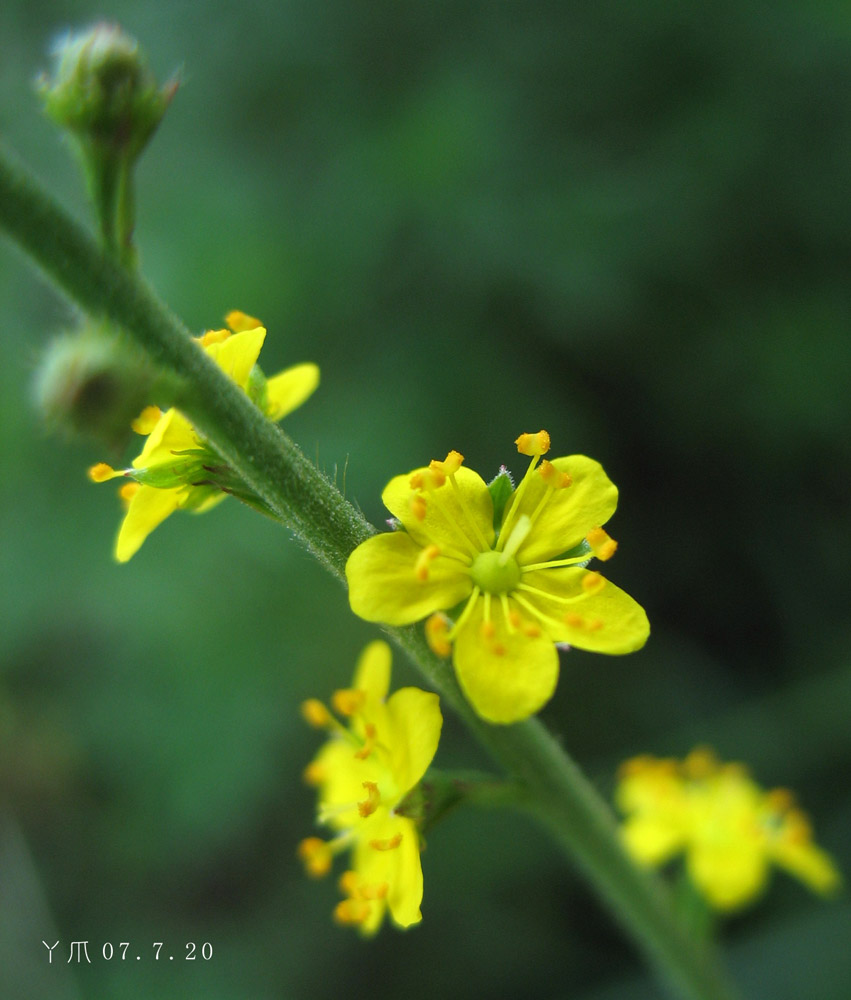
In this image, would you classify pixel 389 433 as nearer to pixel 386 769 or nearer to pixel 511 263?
pixel 511 263

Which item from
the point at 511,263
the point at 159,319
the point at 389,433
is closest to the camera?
the point at 159,319

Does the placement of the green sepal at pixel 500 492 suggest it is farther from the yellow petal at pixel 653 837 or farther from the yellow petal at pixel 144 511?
the yellow petal at pixel 653 837

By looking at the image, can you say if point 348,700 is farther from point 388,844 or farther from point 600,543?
point 600,543

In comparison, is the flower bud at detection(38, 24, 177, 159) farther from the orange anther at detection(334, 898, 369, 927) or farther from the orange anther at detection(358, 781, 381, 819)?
the orange anther at detection(334, 898, 369, 927)

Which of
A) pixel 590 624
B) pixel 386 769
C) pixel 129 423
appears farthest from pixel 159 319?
pixel 386 769

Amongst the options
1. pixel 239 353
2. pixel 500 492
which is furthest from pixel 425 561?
pixel 239 353
